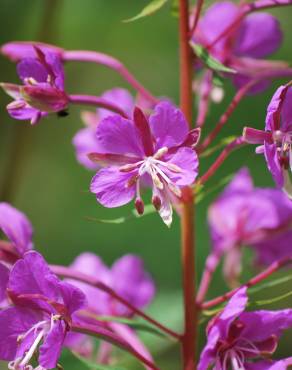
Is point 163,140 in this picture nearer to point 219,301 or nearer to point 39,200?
point 219,301

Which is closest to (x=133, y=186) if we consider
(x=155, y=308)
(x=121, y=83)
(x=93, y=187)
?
(x=93, y=187)

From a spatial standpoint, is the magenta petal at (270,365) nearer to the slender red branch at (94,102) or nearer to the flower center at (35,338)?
the flower center at (35,338)

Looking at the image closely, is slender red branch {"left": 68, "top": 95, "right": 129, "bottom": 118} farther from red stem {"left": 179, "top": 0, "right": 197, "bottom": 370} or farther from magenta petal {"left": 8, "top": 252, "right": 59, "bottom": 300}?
magenta petal {"left": 8, "top": 252, "right": 59, "bottom": 300}

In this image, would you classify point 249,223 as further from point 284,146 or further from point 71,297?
point 71,297

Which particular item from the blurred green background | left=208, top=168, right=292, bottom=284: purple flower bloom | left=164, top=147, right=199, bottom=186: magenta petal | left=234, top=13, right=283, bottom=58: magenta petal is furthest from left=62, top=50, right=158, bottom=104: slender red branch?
the blurred green background

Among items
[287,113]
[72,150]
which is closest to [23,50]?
[287,113]
